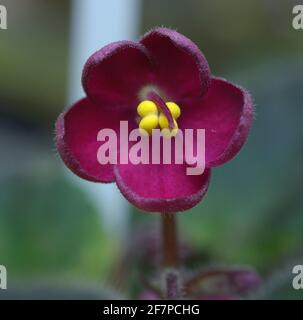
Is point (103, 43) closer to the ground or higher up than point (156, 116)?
higher up

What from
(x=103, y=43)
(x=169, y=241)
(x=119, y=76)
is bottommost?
(x=169, y=241)

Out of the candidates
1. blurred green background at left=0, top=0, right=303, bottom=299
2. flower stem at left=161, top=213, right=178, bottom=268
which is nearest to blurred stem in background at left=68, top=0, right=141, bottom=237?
blurred green background at left=0, top=0, right=303, bottom=299

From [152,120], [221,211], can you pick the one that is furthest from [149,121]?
[221,211]

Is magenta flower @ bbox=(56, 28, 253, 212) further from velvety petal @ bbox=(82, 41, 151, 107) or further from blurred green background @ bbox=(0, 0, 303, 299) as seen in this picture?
blurred green background @ bbox=(0, 0, 303, 299)

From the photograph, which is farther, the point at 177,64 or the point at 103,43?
the point at 103,43

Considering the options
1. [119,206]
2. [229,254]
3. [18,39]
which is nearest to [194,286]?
[229,254]

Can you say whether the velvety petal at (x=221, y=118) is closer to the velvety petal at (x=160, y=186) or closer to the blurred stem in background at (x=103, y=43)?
the velvety petal at (x=160, y=186)

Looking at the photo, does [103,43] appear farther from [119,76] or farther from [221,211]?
[119,76]
